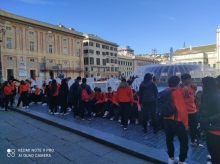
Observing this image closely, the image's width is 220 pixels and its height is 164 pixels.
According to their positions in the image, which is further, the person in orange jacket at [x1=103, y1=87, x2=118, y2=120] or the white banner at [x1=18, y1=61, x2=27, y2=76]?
the white banner at [x1=18, y1=61, x2=27, y2=76]

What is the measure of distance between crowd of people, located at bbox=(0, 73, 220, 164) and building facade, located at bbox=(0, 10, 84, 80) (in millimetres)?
29195

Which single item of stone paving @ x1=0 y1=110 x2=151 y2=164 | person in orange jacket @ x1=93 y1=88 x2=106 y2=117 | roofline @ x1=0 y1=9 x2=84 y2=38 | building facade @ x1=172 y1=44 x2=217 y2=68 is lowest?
stone paving @ x1=0 y1=110 x2=151 y2=164

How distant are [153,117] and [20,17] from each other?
40.4m

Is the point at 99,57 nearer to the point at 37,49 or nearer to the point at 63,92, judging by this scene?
the point at 37,49

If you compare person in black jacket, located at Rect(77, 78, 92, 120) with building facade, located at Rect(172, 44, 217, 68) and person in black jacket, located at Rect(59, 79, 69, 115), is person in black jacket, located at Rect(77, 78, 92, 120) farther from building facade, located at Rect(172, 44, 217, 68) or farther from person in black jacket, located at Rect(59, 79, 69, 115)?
building facade, located at Rect(172, 44, 217, 68)

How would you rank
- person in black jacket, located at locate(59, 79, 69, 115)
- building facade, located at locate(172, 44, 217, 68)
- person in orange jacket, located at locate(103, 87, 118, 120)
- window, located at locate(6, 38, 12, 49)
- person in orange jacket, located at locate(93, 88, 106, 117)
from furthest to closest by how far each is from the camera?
building facade, located at locate(172, 44, 217, 68)
window, located at locate(6, 38, 12, 49)
person in black jacket, located at locate(59, 79, 69, 115)
person in orange jacket, located at locate(93, 88, 106, 117)
person in orange jacket, located at locate(103, 87, 118, 120)

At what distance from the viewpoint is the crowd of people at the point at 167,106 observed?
2574 millimetres

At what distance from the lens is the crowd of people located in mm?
2574

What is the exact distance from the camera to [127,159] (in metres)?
3.72

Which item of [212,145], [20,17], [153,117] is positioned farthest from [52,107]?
[20,17]

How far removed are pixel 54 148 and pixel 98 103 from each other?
11.6 ft

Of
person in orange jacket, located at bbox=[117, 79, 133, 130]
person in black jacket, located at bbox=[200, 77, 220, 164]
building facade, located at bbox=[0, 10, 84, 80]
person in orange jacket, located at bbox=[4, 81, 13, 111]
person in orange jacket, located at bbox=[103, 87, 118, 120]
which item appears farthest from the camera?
building facade, located at bbox=[0, 10, 84, 80]

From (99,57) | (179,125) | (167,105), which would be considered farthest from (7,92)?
(99,57)

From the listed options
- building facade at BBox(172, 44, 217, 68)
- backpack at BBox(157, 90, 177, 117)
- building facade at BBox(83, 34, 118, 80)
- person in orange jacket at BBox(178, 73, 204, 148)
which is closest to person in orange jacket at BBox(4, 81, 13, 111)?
backpack at BBox(157, 90, 177, 117)
